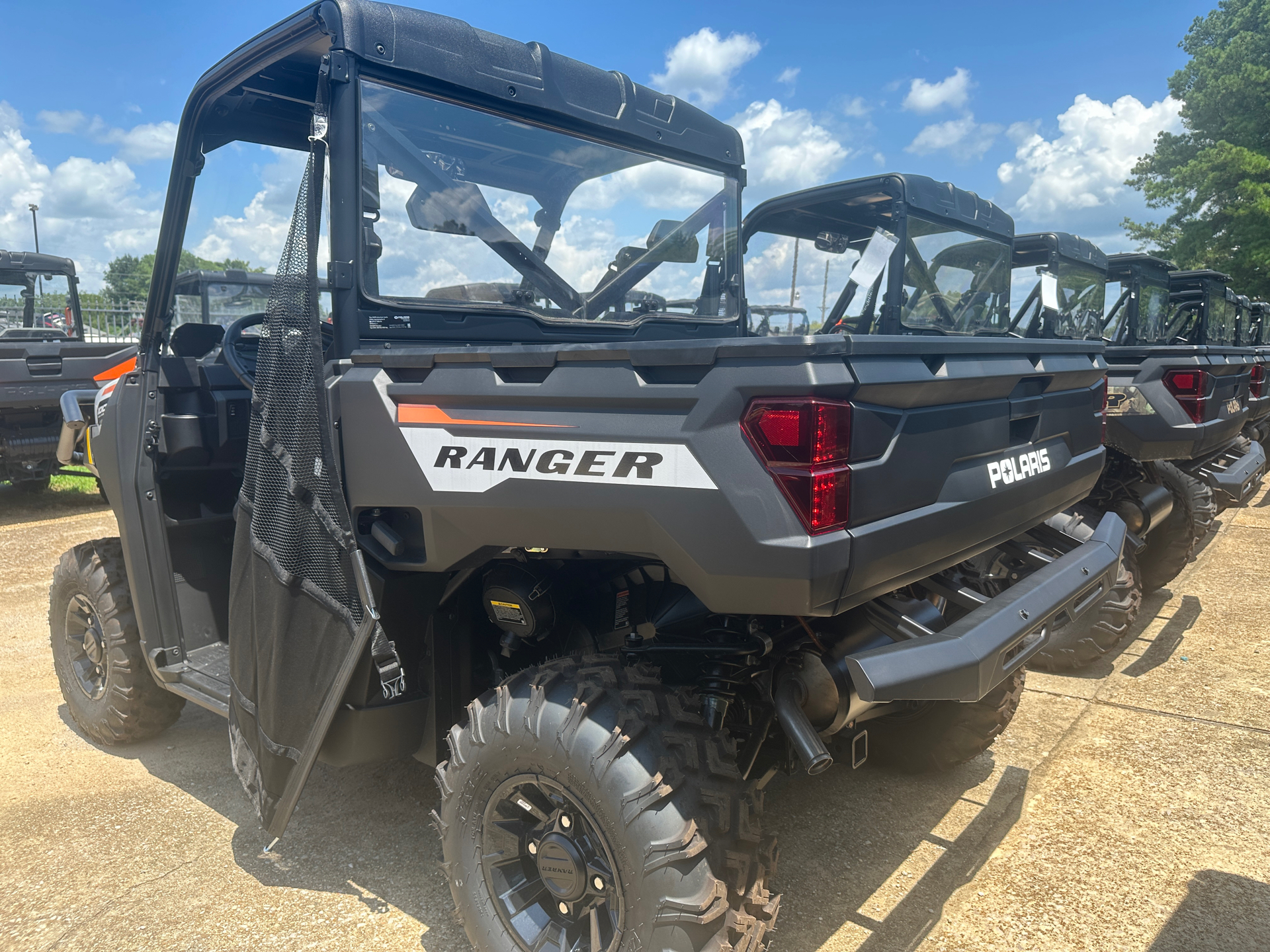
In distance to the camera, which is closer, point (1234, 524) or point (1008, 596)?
point (1008, 596)

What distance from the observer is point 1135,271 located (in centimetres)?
947

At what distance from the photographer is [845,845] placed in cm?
292

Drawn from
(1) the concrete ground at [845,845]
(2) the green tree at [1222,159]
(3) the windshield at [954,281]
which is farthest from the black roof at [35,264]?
(2) the green tree at [1222,159]

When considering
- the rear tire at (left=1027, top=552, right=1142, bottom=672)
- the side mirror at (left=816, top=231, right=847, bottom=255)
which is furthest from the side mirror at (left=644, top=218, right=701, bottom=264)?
the side mirror at (left=816, top=231, right=847, bottom=255)

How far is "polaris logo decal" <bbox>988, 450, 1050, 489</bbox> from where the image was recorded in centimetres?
224

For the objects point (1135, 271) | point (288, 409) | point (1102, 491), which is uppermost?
point (1135, 271)

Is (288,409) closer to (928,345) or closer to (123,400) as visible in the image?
(123,400)

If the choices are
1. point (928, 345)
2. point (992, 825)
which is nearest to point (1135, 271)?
point (992, 825)

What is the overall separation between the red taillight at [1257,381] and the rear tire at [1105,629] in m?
2.48

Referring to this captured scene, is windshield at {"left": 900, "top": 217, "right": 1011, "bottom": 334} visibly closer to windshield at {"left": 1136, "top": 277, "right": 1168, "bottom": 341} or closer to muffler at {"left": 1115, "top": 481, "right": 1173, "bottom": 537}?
muffler at {"left": 1115, "top": 481, "right": 1173, "bottom": 537}

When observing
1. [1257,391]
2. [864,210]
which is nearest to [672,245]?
[864,210]

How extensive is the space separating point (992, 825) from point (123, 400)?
3336 millimetres

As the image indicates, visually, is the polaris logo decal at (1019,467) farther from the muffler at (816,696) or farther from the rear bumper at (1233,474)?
the rear bumper at (1233,474)

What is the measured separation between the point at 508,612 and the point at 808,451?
1057 mm
